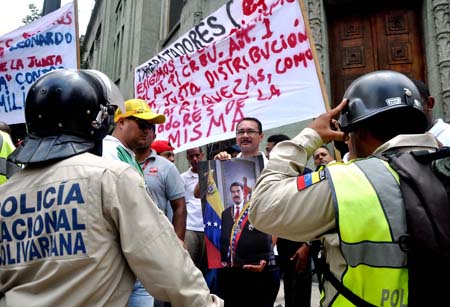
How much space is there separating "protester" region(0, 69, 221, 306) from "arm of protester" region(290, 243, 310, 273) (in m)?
1.93

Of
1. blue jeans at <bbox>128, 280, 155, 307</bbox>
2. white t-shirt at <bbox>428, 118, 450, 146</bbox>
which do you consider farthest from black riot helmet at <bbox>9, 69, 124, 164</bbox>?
white t-shirt at <bbox>428, 118, 450, 146</bbox>

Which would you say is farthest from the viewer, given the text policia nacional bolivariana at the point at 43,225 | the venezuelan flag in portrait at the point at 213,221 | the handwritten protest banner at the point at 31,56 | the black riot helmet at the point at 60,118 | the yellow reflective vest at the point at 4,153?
the handwritten protest banner at the point at 31,56

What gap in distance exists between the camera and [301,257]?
10.4 feet

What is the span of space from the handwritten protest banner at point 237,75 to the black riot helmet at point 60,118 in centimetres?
205

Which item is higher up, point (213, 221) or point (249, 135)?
point (249, 135)

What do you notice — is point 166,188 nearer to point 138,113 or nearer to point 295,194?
point 138,113

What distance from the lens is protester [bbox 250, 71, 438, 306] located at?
1.19 metres

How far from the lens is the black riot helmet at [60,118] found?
1406mm

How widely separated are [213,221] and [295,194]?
1.83 meters

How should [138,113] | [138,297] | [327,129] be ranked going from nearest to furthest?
[327,129] → [138,297] → [138,113]

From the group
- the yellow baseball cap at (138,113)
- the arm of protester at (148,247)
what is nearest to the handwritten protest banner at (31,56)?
the yellow baseball cap at (138,113)

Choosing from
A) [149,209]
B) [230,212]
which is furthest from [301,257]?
[149,209]

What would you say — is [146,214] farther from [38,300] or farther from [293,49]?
[293,49]

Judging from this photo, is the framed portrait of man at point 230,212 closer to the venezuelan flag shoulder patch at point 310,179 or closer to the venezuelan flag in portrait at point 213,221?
the venezuelan flag in portrait at point 213,221
